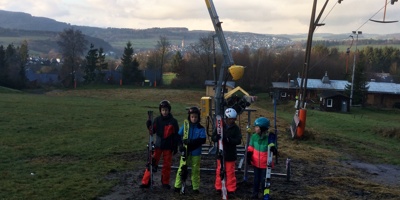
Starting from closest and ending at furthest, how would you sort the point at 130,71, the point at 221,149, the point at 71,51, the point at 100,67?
the point at 221,149 → the point at 130,71 → the point at 100,67 → the point at 71,51

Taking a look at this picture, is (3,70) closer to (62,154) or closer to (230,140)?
(62,154)

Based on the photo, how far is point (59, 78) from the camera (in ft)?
266

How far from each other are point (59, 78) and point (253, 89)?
36.0 meters

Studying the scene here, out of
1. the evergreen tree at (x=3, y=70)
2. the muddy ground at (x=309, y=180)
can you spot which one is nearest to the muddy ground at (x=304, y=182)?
the muddy ground at (x=309, y=180)

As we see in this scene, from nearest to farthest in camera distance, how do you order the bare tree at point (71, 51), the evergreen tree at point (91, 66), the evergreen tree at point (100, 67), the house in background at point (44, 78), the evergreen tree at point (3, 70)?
the evergreen tree at point (3, 70)
the house in background at point (44, 78)
the bare tree at point (71, 51)
the evergreen tree at point (100, 67)
the evergreen tree at point (91, 66)

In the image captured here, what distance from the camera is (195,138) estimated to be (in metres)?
9.61

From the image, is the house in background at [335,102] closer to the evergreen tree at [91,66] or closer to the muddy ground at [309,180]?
the muddy ground at [309,180]

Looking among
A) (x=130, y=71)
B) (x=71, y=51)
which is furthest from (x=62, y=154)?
(x=71, y=51)

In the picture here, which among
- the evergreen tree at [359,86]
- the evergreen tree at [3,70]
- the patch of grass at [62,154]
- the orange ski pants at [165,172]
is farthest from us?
the evergreen tree at [3,70]

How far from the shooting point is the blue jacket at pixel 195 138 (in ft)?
31.4

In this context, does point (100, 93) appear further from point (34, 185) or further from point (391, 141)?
point (34, 185)

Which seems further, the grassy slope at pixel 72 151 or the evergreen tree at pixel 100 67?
the evergreen tree at pixel 100 67

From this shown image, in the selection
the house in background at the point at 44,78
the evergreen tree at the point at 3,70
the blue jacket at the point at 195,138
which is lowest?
the house in background at the point at 44,78

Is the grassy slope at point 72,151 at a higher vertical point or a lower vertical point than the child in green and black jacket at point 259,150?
lower
